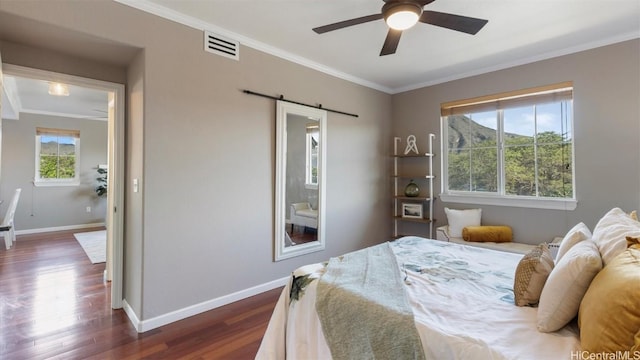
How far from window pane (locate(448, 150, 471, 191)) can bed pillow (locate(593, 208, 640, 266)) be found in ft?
7.70

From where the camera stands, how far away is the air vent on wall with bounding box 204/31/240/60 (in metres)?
2.71

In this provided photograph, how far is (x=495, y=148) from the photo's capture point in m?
3.82

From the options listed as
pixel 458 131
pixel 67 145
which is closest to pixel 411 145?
pixel 458 131

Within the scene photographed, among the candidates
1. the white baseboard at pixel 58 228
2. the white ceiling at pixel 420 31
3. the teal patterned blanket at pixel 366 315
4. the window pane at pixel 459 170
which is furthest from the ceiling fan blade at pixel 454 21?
the white baseboard at pixel 58 228

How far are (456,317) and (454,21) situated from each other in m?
1.80

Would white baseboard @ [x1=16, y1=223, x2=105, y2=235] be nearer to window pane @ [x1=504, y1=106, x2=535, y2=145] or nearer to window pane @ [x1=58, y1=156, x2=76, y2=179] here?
window pane @ [x1=58, y1=156, x2=76, y2=179]

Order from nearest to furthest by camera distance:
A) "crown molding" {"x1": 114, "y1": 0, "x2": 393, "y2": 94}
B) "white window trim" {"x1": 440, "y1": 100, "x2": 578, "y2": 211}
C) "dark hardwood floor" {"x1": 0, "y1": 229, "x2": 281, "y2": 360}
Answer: "dark hardwood floor" {"x1": 0, "y1": 229, "x2": 281, "y2": 360} < "crown molding" {"x1": 114, "y1": 0, "x2": 393, "y2": 94} < "white window trim" {"x1": 440, "y1": 100, "x2": 578, "y2": 211}

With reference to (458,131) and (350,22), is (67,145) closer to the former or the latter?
(350,22)

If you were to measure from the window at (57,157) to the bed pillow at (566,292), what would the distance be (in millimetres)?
8398

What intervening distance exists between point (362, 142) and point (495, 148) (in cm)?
173

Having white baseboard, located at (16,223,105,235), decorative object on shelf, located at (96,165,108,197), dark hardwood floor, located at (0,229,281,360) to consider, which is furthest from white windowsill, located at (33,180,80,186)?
dark hardwood floor, located at (0,229,281,360)

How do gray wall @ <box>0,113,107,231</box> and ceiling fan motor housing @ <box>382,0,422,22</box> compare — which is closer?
ceiling fan motor housing @ <box>382,0,422,22</box>

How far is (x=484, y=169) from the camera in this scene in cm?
390

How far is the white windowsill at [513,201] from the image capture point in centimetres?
323
